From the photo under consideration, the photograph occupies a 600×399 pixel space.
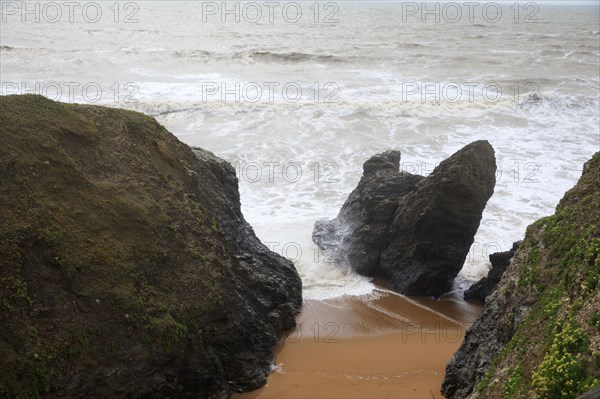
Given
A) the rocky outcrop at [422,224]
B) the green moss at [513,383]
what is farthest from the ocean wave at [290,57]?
the green moss at [513,383]

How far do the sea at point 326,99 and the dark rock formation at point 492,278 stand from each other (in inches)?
25.5

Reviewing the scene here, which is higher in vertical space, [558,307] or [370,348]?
[558,307]

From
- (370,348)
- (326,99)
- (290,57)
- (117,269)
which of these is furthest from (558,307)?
(290,57)

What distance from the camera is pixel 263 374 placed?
1028cm

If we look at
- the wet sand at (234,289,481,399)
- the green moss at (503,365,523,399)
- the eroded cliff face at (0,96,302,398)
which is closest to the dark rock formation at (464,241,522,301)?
the wet sand at (234,289,481,399)

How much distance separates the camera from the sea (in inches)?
762

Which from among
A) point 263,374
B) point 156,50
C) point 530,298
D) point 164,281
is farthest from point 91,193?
point 156,50

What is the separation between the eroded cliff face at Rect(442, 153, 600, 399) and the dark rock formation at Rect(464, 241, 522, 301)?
11.4 feet

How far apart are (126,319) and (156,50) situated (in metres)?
43.9

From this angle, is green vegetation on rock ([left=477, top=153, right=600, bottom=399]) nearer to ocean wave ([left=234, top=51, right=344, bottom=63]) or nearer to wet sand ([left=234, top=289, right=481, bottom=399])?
wet sand ([left=234, top=289, right=481, bottom=399])

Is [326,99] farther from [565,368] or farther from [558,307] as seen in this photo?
[565,368]

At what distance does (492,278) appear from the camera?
45.3 feet

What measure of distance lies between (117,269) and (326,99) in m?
26.5

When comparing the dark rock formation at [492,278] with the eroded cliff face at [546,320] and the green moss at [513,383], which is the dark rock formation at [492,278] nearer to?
the eroded cliff face at [546,320]
